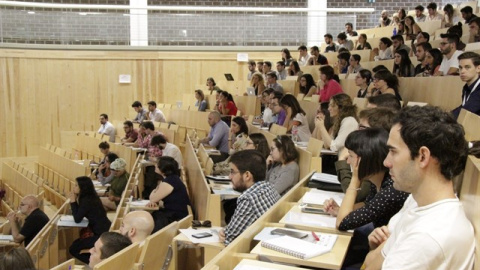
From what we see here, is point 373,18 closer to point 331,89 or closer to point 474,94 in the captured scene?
point 331,89

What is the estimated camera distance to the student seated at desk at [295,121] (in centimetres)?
573

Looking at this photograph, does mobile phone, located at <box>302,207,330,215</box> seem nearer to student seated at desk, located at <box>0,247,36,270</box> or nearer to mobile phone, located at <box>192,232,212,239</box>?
mobile phone, located at <box>192,232,212,239</box>

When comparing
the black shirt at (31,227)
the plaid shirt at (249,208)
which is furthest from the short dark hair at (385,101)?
the black shirt at (31,227)

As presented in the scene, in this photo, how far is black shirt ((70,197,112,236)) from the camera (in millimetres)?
5148

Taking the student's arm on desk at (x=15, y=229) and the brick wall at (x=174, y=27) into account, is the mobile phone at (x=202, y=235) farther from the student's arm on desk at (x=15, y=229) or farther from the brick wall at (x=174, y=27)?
the brick wall at (x=174, y=27)

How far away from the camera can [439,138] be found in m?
1.52

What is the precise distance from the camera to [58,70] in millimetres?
11352

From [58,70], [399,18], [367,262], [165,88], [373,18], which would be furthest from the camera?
[373,18]

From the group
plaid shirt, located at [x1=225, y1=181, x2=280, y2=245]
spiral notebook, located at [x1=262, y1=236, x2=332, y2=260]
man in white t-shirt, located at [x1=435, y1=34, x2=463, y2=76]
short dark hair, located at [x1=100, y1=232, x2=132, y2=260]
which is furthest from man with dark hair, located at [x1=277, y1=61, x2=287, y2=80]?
spiral notebook, located at [x1=262, y1=236, x2=332, y2=260]

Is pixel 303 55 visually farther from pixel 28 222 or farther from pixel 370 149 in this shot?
pixel 370 149

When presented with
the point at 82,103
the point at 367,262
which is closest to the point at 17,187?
the point at 82,103

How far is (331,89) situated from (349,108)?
2.20 m

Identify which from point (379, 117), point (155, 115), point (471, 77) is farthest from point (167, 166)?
point (155, 115)

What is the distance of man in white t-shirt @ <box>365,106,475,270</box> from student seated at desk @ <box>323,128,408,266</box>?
27.6 inches
